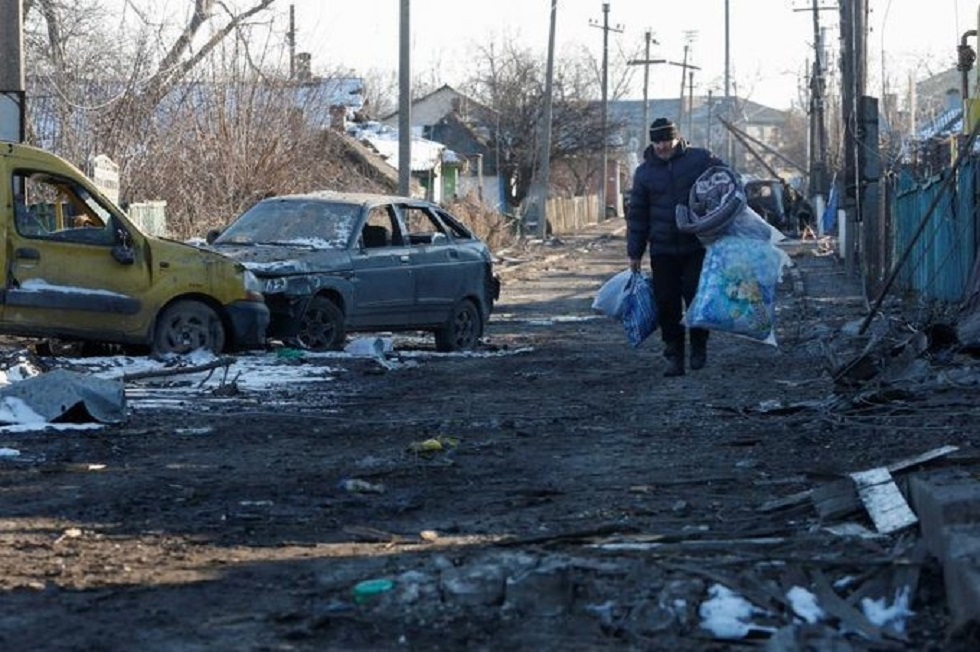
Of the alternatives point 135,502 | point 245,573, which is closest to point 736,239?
point 135,502

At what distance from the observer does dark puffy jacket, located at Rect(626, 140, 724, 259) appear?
12.1m

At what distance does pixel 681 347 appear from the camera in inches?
504

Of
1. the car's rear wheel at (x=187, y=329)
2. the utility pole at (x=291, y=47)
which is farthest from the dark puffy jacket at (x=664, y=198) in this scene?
the utility pole at (x=291, y=47)

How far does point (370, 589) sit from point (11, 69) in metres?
11.6

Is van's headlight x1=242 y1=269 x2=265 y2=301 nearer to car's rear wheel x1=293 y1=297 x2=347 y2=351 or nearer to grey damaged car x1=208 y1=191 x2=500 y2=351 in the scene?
grey damaged car x1=208 y1=191 x2=500 y2=351

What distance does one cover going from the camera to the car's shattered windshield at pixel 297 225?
53.5 ft

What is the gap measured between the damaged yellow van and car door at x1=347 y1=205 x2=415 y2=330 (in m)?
1.32

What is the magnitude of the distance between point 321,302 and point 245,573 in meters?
9.85

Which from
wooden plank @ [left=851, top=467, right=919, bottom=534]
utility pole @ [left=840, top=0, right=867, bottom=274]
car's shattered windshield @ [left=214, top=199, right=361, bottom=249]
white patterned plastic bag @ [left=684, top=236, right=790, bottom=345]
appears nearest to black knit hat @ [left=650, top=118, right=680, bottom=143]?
white patterned plastic bag @ [left=684, top=236, right=790, bottom=345]

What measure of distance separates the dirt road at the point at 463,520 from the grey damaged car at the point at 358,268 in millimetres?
2495

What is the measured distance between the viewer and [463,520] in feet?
23.1

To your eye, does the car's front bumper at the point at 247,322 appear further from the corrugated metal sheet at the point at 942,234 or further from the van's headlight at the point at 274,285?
the corrugated metal sheet at the point at 942,234

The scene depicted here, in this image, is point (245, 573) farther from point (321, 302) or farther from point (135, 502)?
point (321, 302)

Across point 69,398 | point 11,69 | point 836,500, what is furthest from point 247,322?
point 836,500
